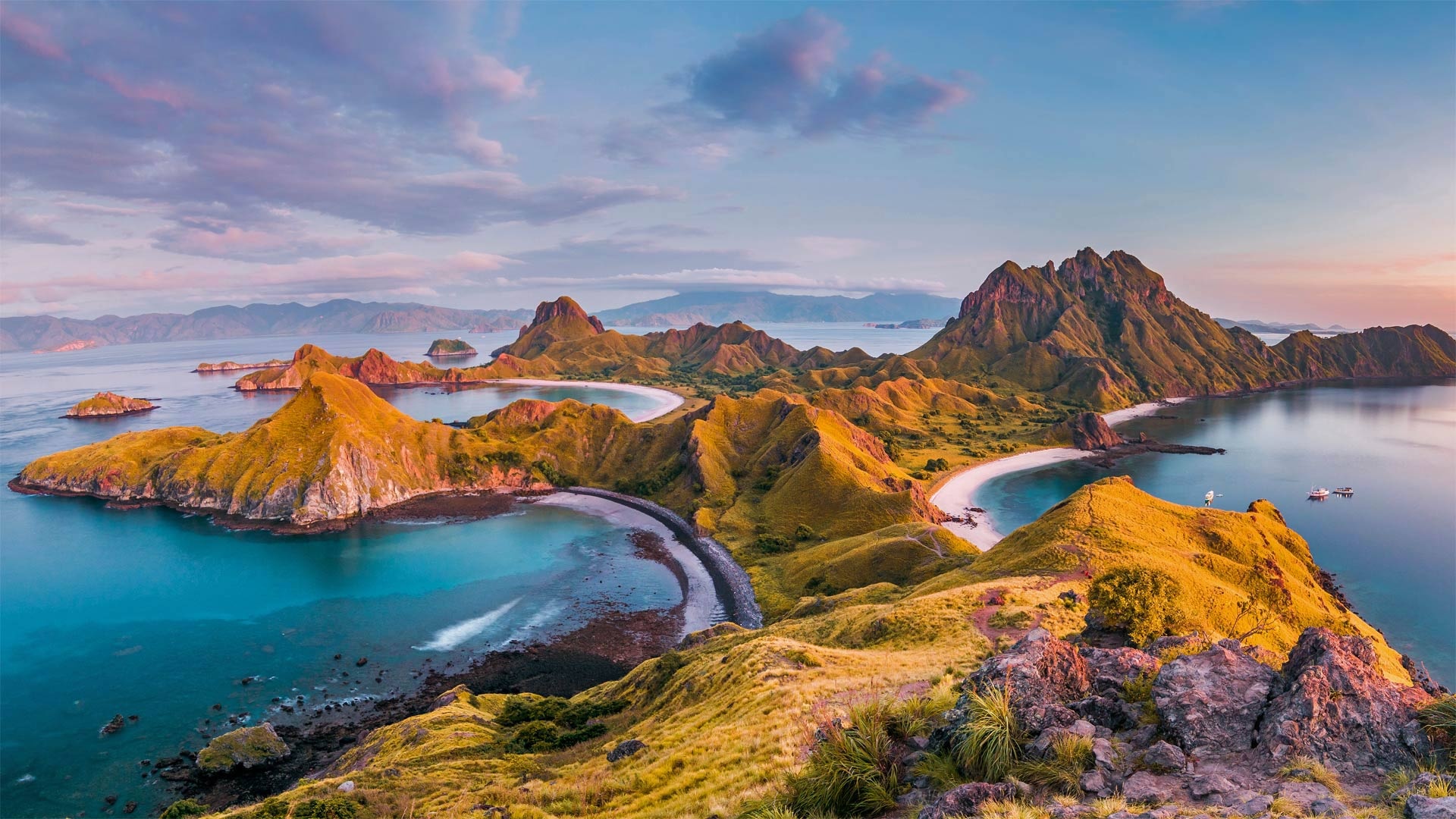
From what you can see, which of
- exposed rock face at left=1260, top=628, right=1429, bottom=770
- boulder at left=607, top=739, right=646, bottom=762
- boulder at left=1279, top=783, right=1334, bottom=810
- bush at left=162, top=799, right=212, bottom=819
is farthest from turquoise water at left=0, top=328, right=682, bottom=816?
exposed rock face at left=1260, top=628, right=1429, bottom=770

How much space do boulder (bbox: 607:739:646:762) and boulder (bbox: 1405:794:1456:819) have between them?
86.5 feet

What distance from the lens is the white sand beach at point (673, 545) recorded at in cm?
8438

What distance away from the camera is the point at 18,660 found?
74.6 meters

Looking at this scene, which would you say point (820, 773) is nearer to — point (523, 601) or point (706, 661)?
point (706, 661)

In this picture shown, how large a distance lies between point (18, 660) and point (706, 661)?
9279cm

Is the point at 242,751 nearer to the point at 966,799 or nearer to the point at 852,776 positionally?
the point at 852,776

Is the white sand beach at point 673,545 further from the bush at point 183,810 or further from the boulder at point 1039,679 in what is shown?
the boulder at point 1039,679

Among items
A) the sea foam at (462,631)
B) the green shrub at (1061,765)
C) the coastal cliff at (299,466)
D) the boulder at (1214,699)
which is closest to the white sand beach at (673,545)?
the coastal cliff at (299,466)

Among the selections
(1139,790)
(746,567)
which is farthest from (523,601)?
(1139,790)

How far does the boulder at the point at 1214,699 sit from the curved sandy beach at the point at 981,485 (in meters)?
83.1

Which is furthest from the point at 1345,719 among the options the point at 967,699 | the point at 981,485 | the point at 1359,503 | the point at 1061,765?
the point at 1359,503

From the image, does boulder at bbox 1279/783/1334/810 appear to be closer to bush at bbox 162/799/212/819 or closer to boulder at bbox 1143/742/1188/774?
boulder at bbox 1143/742/1188/774

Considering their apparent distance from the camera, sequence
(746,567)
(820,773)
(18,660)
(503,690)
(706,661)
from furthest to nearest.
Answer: (746,567), (18,660), (503,690), (706,661), (820,773)

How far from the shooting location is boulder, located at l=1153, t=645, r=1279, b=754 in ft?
48.6
